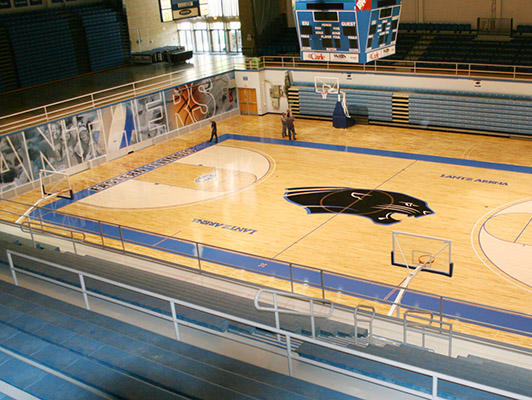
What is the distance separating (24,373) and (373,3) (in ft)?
42.1

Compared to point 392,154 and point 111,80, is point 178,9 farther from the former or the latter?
point 392,154

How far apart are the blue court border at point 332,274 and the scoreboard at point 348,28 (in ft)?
18.5

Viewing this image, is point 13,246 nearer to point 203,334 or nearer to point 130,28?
point 203,334

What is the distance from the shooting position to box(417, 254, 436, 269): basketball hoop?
12.8 m

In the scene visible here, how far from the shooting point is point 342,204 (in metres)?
18.0

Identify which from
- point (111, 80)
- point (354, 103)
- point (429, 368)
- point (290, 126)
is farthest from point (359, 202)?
point (111, 80)

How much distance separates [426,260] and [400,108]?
1372cm

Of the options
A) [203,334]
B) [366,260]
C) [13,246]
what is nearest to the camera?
[203,334]

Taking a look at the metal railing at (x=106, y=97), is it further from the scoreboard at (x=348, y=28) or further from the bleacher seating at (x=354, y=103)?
the scoreboard at (x=348, y=28)

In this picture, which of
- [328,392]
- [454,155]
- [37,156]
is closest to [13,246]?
[328,392]

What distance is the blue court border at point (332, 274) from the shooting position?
38.8 feet

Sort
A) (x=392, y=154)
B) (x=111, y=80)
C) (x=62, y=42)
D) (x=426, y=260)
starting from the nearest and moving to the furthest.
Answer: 1. (x=426, y=260)
2. (x=392, y=154)
3. (x=111, y=80)
4. (x=62, y=42)

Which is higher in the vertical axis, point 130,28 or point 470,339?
point 130,28

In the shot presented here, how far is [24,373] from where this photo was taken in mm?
7059
